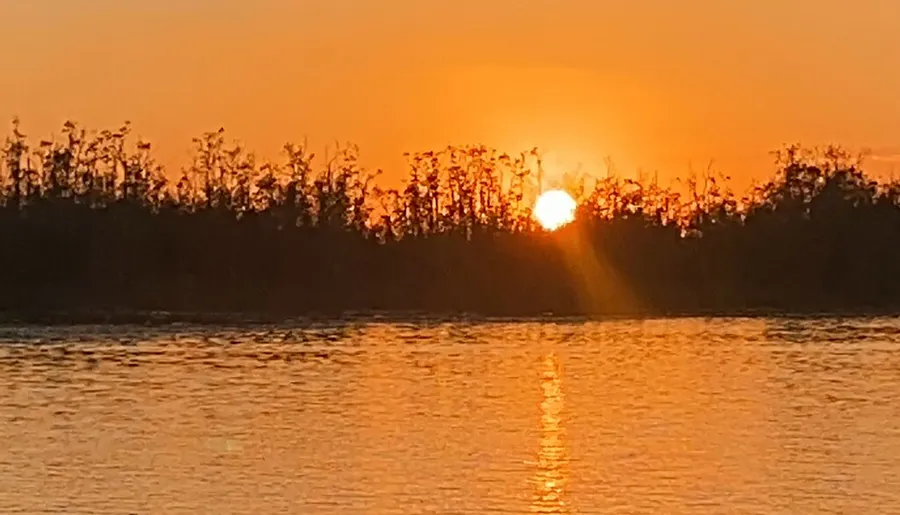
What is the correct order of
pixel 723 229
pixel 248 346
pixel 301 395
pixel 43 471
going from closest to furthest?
pixel 43 471 < pixel 301 395 < pixel 248 346 < pixel 723 229

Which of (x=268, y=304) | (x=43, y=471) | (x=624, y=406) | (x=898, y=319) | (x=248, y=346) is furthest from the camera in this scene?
(x=268, y=304)

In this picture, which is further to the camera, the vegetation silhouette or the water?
the vegetation silhouette

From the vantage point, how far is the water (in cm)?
2348

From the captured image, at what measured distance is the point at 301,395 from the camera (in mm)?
37000

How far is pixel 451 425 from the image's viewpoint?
103ft

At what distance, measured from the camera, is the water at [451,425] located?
23.5 m

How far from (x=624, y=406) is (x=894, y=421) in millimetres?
5376

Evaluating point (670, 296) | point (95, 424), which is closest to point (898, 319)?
point (670, 296)

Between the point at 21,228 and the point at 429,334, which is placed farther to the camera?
the point at 21,228

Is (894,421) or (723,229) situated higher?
(723,229)

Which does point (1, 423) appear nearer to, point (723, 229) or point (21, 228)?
point (21, 228)

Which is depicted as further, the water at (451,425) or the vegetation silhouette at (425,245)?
the vegetation silhouette at (425,245)

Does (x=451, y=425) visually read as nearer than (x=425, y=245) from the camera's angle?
Yes

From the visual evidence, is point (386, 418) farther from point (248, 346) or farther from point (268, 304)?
point (268, 304)
